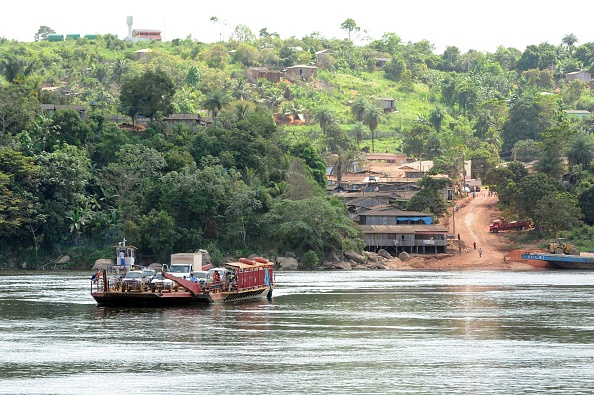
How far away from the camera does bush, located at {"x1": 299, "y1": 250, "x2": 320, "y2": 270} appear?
408 feet

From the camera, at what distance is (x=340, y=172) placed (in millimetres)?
175875

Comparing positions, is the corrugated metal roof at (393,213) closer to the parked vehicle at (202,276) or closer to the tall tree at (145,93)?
the tall tree at (145,93)

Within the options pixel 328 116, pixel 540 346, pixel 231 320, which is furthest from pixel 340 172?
pixel 540 346

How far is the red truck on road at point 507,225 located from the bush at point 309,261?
30883 millimetres

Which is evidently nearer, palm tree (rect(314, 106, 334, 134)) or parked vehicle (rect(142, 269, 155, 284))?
parked vehicle (rect(142, 269, 155, 284))

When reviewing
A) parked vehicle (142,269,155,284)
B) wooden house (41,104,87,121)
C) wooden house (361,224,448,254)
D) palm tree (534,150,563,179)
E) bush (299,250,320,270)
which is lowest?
bush (299,250,320,270)

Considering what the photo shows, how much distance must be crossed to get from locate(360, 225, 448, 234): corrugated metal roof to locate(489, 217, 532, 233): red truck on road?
1147 centimetres

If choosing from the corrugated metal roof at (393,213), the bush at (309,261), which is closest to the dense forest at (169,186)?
the bush at (309,261)

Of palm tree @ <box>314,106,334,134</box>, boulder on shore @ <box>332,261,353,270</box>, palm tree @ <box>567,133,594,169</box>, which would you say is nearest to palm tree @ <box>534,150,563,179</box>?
palm tree @ <box>567,133,594,169</box>

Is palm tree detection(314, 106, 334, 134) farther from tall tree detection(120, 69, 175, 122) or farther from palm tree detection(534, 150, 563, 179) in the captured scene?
tall tree detection(120, 69, 175, 122)

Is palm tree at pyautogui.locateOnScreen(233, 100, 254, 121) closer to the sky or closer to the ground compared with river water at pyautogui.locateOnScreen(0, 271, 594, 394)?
closer to the sky

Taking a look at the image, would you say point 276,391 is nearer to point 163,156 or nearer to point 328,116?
point 163,156

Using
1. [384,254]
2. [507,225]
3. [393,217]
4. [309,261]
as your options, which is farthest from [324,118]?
[309,261]

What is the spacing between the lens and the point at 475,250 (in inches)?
5359
